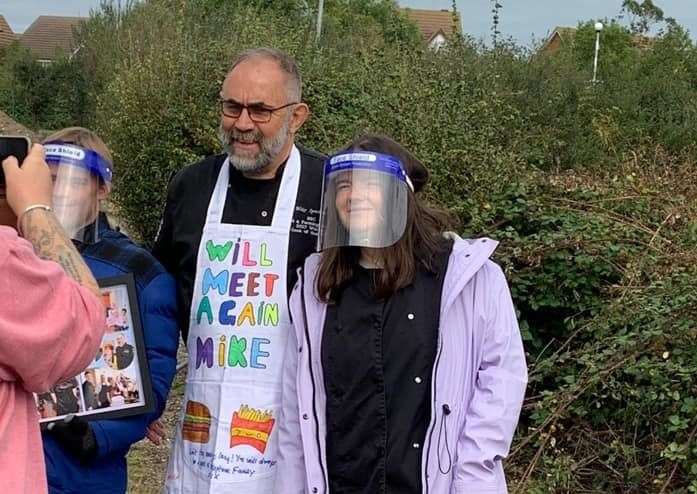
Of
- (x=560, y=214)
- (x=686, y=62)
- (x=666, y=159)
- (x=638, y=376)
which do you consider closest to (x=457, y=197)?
(x=560, y=214)

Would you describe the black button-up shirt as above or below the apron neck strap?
below

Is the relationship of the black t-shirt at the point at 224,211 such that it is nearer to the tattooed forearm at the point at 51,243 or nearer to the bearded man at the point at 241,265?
the bearded man at the point at 241,265

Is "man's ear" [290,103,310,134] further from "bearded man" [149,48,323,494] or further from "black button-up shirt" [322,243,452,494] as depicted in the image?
"black button-up shirt" [322,243,452,494]

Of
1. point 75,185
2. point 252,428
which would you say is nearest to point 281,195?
point 75,185

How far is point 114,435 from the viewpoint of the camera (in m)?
2.82

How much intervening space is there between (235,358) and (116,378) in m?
0.39

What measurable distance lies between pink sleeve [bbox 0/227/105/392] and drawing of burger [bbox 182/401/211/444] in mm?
1227

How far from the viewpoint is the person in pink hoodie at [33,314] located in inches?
69.3

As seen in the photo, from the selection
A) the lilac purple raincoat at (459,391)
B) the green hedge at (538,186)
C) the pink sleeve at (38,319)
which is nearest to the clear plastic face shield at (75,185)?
the lilac purple raincoat at (459,391)

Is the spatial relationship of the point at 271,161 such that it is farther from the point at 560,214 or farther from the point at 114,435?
the point at 560,214

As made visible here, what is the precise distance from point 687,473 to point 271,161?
269cm

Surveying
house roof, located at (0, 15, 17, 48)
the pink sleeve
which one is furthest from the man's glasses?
house roof, located at (0, 15, 17, 48)

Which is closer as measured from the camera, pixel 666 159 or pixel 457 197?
pixel 457 197

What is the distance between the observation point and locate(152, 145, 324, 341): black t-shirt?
3.17 m
